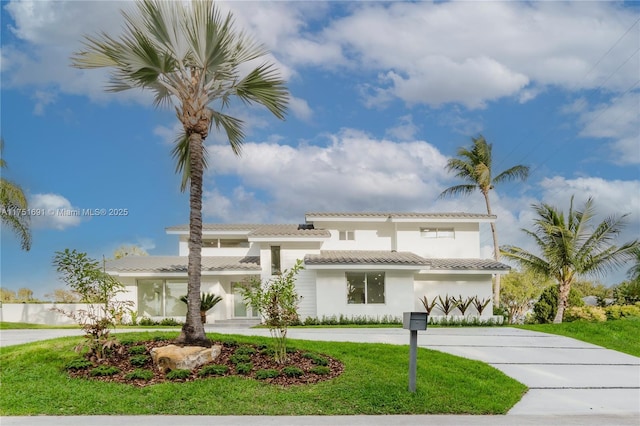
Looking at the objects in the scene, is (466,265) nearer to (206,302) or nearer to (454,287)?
(454,287)

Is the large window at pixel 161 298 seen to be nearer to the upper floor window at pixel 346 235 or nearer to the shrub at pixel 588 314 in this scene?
the upper floor window at pixel 346 235

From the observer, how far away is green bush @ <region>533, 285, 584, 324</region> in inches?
963

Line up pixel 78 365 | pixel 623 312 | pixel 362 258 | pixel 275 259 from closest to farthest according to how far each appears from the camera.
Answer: pixel 78 365 < pixel 623 312 < pixel 362 258 < pixel 275 259

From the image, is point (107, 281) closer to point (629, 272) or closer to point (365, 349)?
point (365, 349)

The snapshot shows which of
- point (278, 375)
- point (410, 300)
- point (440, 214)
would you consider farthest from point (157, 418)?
point (440, 214)

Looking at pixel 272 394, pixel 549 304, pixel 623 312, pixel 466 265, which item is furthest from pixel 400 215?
pixel 272 394

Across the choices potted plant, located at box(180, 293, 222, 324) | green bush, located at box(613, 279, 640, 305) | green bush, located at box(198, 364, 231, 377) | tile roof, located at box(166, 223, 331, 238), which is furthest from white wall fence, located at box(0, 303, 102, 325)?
green bush, located at box(613, 279, 640, 305)

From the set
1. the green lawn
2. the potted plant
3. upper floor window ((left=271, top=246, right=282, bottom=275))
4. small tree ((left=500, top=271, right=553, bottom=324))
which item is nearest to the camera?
the green lawn

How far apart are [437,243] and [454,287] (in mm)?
2989

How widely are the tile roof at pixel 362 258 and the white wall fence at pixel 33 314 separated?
12005 millimetres

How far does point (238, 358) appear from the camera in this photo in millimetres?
10531

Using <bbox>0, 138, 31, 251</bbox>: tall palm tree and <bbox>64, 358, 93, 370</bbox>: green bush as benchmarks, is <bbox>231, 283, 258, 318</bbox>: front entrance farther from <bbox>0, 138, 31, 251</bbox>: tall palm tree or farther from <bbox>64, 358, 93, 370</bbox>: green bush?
<bbox>64, 358, 93, 370</bbox>: green bush

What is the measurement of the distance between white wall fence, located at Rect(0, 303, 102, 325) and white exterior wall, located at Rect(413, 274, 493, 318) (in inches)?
636

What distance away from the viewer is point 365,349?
1222 centimetres
